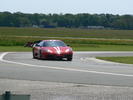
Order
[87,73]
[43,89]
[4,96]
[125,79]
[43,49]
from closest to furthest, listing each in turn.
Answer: [4,96]
[43,89]
[125,79]
[87,73]
[43,49]

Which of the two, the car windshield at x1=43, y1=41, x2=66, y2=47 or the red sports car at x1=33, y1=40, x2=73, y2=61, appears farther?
the car windshield at x1=43, y1=41, x2=66, y2=47

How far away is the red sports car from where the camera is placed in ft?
93.3

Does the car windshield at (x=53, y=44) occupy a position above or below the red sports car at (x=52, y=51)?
above

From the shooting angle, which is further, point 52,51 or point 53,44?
point 53,44

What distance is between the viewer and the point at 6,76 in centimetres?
1614

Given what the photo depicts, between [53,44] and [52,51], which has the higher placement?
[53,44]

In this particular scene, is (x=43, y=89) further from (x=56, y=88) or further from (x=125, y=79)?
(x=125, y=79)

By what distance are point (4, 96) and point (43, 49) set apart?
76.9ft

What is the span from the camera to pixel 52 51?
94.1ft

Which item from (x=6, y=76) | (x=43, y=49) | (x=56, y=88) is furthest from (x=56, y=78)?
(x=43, y=49)

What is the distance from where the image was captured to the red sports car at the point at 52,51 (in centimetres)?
2844

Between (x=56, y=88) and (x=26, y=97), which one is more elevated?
(x=26, y=97)

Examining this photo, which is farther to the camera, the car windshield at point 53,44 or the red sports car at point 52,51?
the car windshield at point 53,44

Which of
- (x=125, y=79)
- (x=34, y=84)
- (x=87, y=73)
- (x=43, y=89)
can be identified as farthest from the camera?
(x=87, y=73)
